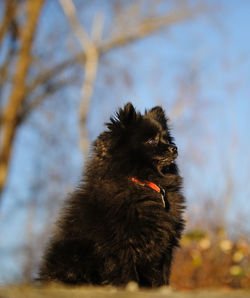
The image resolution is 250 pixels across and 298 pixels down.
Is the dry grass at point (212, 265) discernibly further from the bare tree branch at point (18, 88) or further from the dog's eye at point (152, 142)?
the bare tree branch at point (18, 88)

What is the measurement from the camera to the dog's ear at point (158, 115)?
575 cm

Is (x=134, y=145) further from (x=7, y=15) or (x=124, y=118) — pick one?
(x=7, y=15)

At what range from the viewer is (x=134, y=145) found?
5.11 m

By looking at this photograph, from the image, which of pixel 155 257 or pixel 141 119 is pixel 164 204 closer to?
pixel 155 257

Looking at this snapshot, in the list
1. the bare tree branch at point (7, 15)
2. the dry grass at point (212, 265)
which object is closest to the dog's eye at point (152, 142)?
the dry grass at point (212, 265)

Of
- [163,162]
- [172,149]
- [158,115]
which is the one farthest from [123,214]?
[158,115]

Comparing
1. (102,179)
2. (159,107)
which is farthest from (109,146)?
(159,107)

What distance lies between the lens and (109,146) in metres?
5.14

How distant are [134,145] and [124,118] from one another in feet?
1.15

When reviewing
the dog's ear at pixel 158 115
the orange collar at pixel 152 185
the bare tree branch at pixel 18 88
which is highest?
the bare tree branch at pixel 18 88

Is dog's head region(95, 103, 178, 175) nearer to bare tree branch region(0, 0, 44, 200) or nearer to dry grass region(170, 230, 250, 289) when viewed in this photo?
dry grass region(170, 230, 250, 289)

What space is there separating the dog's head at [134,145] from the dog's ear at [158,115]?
44cm

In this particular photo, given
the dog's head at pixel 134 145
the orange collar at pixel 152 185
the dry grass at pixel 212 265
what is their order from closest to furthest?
1. the orange collar at pixel 152 185
2. the dog's head at pixel 134 145
3. the dry grass at pixel 212 265

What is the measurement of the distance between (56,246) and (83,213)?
0.45 meters
